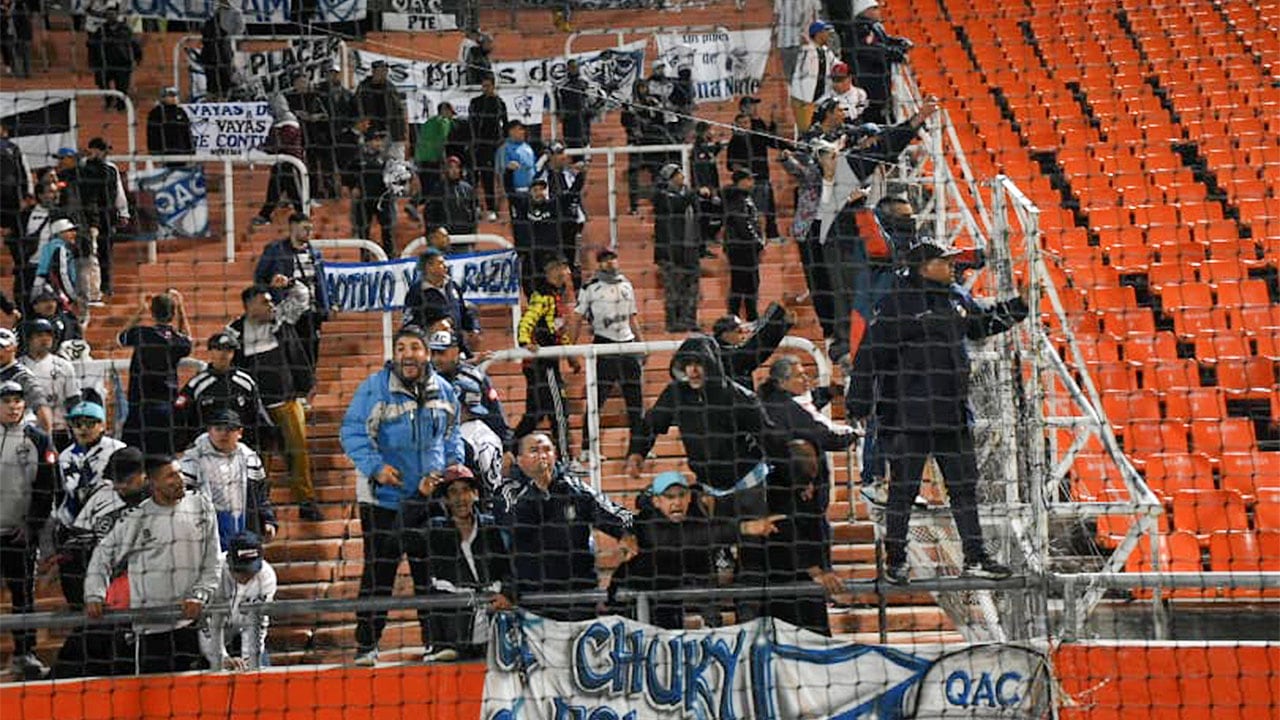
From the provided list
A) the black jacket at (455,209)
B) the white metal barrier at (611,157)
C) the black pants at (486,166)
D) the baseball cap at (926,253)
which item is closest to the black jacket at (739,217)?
the white metal barrier at (611,157)

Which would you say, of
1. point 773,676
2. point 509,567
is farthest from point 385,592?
point 773,676

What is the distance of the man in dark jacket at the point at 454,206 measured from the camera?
11.4 m

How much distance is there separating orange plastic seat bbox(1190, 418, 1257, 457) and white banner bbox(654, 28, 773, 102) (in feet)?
17.7

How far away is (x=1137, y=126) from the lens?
13.1 meters

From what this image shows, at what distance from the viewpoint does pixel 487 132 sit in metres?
12.6

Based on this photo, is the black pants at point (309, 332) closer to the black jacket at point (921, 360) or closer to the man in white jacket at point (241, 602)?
the man in white jacket at point (241, 602)

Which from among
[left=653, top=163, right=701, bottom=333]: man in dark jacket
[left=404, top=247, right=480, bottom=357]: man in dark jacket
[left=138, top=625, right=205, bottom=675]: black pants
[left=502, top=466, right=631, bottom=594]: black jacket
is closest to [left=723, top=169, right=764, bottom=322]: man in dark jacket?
[left=653, top=163, right=701, bottom=333]: man in dark jacket

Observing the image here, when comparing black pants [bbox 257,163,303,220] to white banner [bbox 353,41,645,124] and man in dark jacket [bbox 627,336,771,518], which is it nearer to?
white banner [bbox 353,41,645,124]

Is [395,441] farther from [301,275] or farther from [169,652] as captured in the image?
[301,275]

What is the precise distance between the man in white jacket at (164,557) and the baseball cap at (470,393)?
138 cm

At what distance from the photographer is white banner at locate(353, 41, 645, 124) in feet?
44.6

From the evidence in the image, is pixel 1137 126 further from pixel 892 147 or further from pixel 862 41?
pixel 892 147

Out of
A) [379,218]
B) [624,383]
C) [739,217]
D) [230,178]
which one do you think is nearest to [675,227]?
[739,217]

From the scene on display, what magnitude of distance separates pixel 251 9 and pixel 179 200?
155 inches
